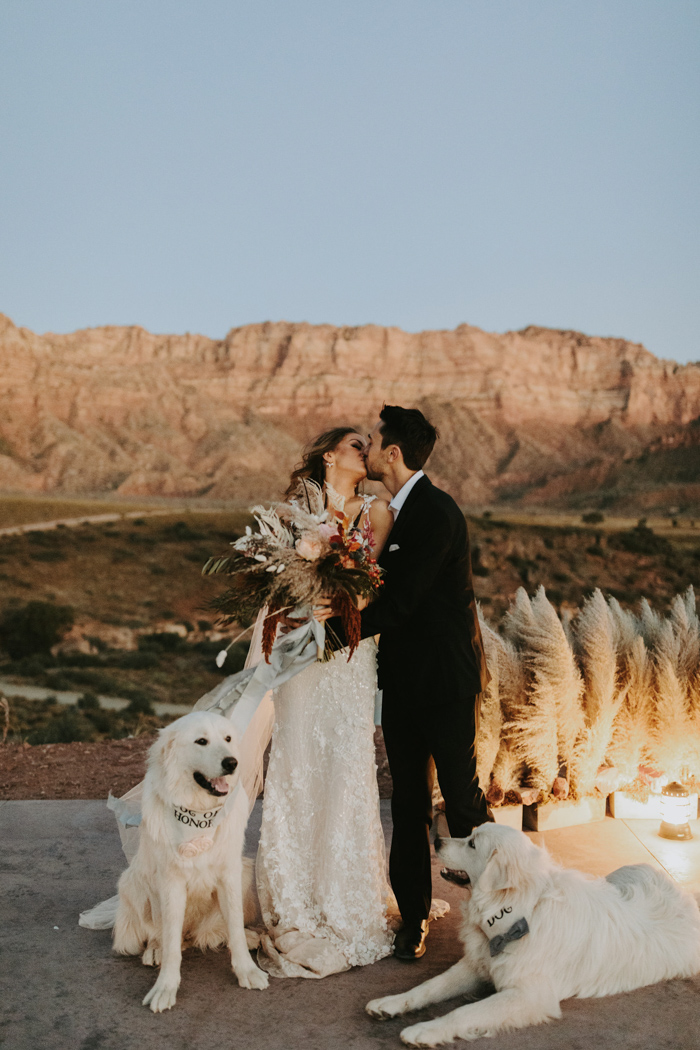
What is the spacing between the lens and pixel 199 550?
2117 inches

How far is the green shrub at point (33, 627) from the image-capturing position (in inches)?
1585

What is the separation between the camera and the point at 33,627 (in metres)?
41.1

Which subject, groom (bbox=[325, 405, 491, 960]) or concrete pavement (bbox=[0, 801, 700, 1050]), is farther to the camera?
groom (bbox=[325, 405, 491, 960])

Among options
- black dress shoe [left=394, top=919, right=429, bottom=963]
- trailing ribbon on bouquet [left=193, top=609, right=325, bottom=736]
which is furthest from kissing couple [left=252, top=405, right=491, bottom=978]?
trailing ribbon on bouquet [left=193, top=609, right=325, bottom=736]

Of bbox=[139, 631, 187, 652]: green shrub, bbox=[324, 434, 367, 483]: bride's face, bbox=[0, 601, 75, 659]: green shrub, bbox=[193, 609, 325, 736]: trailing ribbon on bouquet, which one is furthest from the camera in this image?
bbox=[139, 631, 187, 652]: green shrub

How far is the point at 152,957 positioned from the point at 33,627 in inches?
1580

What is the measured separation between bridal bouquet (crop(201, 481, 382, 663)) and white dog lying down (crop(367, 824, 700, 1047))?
1047 millimetres

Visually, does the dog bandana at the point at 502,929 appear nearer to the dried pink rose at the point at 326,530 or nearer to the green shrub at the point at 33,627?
the dried pink rose at the point at 326,530

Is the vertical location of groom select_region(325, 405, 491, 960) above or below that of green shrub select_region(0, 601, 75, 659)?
above

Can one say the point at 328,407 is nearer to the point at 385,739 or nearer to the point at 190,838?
the point at 385,739

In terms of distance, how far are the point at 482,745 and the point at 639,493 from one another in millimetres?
69649

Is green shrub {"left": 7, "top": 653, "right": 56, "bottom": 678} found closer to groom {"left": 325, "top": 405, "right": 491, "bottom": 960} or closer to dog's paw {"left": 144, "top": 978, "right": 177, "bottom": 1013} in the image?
groom {"left": 325, "top": 405, "right": 491, "bottom": 960}

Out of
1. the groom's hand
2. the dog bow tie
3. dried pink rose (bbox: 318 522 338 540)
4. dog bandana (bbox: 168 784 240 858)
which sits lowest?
the dog bow tie

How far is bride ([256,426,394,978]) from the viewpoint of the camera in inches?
152
